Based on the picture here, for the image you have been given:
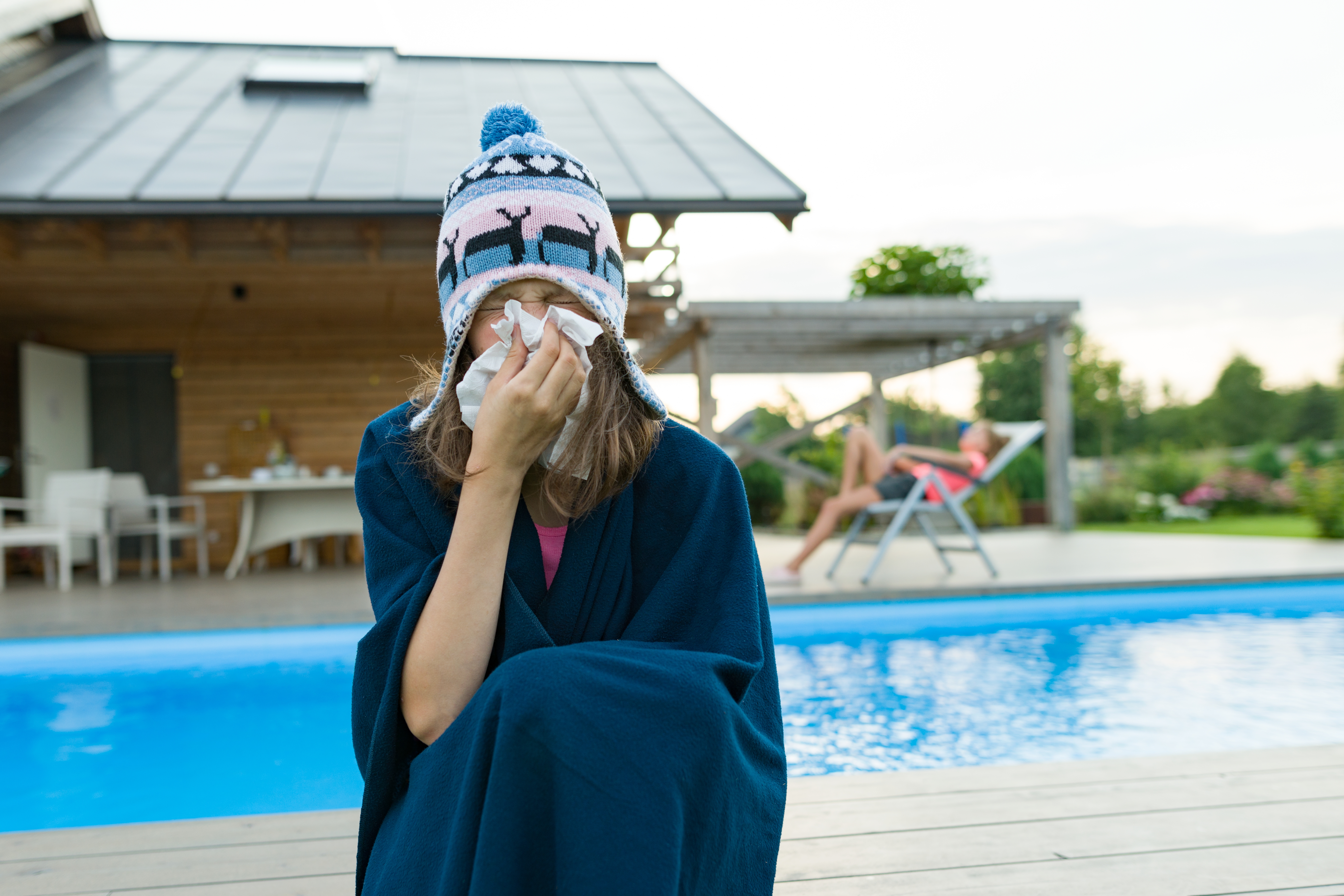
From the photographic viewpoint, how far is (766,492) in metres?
11.8

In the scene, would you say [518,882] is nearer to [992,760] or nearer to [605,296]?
[605,296]

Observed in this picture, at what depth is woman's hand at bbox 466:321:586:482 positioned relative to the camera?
0.83m

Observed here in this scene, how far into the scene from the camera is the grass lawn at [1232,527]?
908 centimetres

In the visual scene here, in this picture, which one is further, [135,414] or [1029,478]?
[1029,478]

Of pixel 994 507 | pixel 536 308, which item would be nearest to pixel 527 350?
pixel 536 308

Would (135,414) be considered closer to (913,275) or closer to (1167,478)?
(913,275)

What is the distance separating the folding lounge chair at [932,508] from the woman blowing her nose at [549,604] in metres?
4.38

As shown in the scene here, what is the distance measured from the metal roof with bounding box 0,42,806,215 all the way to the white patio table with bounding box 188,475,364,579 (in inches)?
86.6

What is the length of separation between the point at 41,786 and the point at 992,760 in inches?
110

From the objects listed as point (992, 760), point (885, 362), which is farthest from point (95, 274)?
point (885, 362)

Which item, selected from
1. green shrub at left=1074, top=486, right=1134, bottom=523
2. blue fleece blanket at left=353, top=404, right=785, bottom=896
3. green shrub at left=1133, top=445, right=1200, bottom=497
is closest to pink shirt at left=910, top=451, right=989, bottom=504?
blue fleece blanket at left=353, top=404, right=785, bottom=896

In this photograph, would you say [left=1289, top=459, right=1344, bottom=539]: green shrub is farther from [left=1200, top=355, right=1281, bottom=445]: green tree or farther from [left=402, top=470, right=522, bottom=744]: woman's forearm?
[left=1200, top=355, right=1281, bottom=445]: green tree

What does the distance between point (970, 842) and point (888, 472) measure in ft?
14.9

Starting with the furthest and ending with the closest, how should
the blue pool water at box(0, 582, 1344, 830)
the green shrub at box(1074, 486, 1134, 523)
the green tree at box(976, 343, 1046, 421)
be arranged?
1. the green tree at box(976, 343, 1046, 421)
2. the green shrub at box(1074, 486, 1134, 523)
3. the blue pool water at box(0, 582, 1344, 830)
